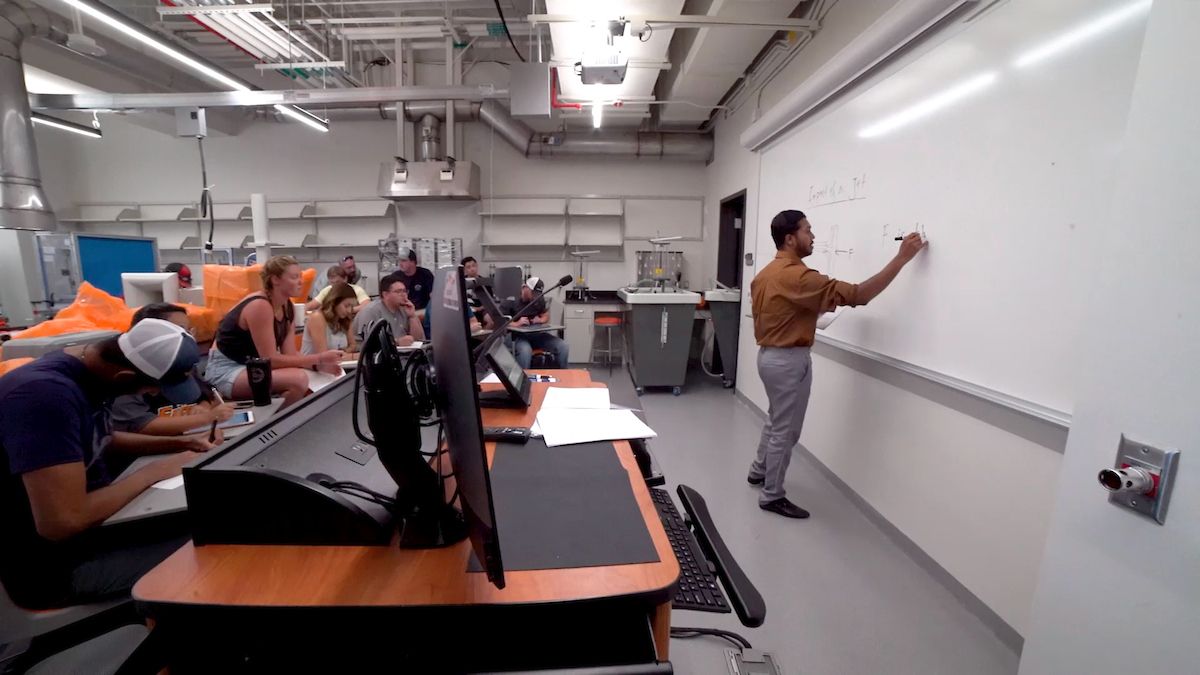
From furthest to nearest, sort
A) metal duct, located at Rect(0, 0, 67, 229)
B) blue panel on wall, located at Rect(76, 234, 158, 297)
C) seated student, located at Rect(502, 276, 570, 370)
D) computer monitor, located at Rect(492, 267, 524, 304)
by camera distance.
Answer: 1. blue panel on wall, located at Rect(76, 234, 158, 297)
2. computer monitor, located at Rect(492, 267, 524, 304)
3. seated student, located at Rect(502, 276, 570, 370)
4. metal duct, located at Rect(0, 0, 67, 229)

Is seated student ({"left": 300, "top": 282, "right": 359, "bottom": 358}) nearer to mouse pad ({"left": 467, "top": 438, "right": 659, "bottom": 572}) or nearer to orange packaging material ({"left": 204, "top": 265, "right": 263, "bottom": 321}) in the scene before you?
orange packaging material ({"left": 204, "top": 265, "right": 263, "bottom": 321})

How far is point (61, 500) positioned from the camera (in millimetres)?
1081

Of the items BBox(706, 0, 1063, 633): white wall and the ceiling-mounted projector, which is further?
the ceiling-mounted projector

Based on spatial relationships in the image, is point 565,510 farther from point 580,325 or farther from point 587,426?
point 580,325

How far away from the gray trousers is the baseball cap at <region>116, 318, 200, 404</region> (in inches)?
95.4

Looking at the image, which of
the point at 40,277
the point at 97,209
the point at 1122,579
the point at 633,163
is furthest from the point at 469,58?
the point at 1122,579

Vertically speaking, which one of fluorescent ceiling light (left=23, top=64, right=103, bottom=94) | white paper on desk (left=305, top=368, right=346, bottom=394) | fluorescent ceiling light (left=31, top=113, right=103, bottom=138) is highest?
fluorescent ceiling light (left=23, top=64, right=103, bottom=94)

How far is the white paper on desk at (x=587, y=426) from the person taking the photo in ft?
4.05

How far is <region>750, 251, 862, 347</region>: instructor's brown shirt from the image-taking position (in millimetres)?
2217

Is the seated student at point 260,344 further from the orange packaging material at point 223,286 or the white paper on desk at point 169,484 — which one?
the white paper on desk at point 169,484

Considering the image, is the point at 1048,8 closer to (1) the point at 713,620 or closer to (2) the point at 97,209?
(1) the point at 713,620

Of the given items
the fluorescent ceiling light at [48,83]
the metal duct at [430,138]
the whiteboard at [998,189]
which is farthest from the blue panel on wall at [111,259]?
the whiteboard at [998,189]

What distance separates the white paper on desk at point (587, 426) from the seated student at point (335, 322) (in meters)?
2.31

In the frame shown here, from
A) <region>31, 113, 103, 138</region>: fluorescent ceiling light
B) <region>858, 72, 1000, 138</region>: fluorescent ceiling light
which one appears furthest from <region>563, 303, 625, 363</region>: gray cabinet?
<region>31, 113, 103, 138</region>: fluorescent ceiling light
